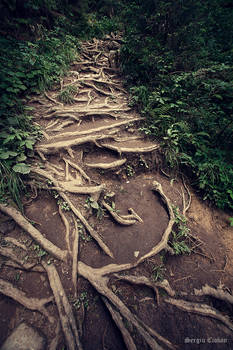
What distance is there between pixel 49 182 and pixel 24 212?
64 cm

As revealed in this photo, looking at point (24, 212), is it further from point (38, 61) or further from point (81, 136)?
point (38, 61)

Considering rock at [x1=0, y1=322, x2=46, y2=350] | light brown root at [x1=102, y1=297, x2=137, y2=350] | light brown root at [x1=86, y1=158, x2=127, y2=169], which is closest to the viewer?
rock at [x1=0, y1=322, x2=46, y2=350]

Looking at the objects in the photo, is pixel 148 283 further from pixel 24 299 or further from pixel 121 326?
pixel 24 299

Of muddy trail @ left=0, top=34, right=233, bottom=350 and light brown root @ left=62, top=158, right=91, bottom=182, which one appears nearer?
muddy trail @ left=0, top=34, right=233, bottom=350

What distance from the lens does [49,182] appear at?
279 cm

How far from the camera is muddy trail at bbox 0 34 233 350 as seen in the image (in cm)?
191

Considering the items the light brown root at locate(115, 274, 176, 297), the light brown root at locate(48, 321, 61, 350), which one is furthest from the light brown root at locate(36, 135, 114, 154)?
the light brown root at locate(48, 321, 61, 350)

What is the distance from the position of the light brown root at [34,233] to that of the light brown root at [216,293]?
2272 millimetres

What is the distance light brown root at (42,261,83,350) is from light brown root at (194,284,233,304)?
192 centimetres

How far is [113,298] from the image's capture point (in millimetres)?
2037

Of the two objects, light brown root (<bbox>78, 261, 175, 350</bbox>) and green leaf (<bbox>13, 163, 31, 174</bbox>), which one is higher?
green leaf (<bbox>13, 163, 31, 174</bbox>)

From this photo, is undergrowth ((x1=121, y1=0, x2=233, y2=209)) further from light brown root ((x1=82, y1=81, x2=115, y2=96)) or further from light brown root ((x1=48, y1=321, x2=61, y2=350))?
light brown root ((x1=48, y1=321, x2=61, y2=350))

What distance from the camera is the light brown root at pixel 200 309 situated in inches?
88.3

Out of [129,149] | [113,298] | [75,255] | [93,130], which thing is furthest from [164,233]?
[93,130]
